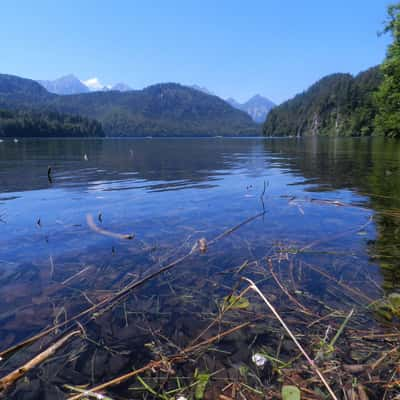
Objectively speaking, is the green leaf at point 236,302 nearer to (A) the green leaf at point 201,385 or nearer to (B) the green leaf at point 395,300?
(A) the green leaf at point 201,385

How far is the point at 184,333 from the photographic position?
375 centimetres

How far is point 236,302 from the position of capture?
436cm

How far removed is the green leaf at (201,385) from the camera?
9.28ft

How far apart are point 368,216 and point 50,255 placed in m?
9.41

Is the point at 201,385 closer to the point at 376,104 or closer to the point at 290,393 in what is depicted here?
the point at 290,393

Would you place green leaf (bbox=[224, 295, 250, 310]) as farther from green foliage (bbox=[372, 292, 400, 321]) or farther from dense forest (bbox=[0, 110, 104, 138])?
dense forest (bbox=[0, 110, 104, 138])

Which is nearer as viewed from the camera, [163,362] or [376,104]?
[163,362]

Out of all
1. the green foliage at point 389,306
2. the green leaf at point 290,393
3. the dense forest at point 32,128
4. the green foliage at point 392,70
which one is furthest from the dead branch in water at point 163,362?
the dense forest at point 32,128

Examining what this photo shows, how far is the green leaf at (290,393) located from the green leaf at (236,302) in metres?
1.60

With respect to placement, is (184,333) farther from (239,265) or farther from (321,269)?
(321,269)

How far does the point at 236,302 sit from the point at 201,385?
62.3 inches

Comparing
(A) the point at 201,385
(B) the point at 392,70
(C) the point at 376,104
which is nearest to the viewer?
(A) the point at 201,385

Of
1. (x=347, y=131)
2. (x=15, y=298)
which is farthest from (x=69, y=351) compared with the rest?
(x=347, y=131)

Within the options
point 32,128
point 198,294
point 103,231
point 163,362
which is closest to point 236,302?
point 198,294
